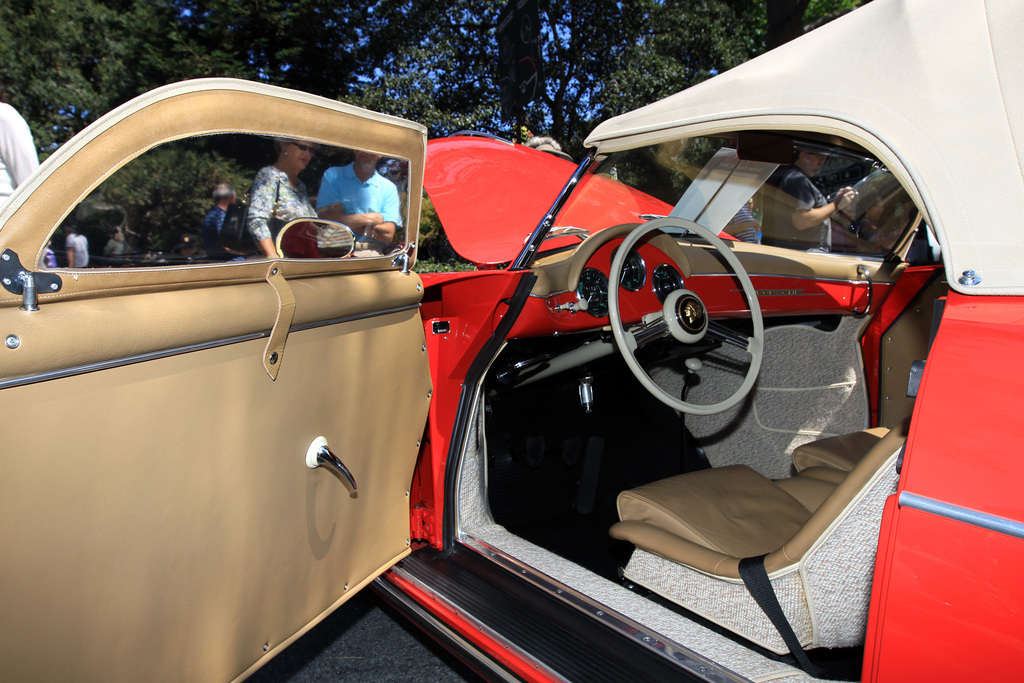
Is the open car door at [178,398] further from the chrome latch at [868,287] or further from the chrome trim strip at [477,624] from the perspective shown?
the chrome latch at [868,287]

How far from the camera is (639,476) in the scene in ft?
10.5

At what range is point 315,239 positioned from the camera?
159 cm

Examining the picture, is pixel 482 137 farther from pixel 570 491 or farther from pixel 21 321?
pixel 21 321

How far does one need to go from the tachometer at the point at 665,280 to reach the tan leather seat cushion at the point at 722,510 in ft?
2.19

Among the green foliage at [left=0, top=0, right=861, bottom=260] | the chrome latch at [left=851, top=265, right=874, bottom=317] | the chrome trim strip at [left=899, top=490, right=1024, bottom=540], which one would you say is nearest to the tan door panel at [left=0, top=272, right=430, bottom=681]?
the chrome trim strip at [left=899, top=490, right=1024, bottom=540]

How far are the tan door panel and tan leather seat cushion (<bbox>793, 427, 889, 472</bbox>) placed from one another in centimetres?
171

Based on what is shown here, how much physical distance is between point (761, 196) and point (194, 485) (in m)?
2.48

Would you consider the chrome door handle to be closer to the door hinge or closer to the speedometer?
the door hinge

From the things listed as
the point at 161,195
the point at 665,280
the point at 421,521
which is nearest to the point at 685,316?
the point at 665,280

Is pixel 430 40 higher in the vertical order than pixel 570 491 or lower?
higher

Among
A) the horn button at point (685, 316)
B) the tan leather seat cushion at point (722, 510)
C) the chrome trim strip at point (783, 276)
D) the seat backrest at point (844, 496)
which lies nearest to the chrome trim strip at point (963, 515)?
the seat backrest at point (844, 496)

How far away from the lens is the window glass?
3.92ft

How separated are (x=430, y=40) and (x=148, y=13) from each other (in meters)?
6.11

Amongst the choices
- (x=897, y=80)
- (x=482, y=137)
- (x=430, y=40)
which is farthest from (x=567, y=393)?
(x=430, y=40)
